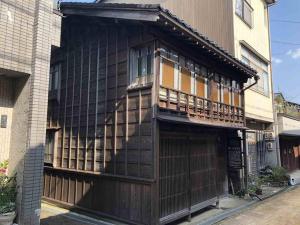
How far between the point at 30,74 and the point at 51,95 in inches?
236

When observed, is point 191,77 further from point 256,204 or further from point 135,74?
point 256,204

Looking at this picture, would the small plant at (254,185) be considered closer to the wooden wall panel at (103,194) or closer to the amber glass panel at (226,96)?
the amber glass panel at (226,96)

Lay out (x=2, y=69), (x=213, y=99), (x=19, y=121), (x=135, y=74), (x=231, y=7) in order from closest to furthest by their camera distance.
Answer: (x=2, y=69)
(x=19, y=121)
(x=135, y=74)
(x=213, y=99)
(x=231, y=7)

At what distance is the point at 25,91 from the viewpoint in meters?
7.27

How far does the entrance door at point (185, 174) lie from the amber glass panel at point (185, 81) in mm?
1619

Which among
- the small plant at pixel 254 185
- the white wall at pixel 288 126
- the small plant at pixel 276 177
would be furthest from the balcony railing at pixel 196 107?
the white wall at pixel 288 126

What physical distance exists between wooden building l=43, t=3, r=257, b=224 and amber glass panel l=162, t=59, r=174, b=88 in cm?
3

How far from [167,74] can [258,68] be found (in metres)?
12.4

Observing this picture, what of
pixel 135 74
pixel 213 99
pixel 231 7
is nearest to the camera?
pixel 135 74

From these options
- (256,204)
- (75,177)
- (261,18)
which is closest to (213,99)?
(256,204)

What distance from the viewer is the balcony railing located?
897 cm

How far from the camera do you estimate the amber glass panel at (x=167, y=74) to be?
9070 millimetres

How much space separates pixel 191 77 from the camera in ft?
34.6

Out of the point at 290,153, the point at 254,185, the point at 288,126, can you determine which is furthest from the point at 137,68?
the point at 290,153
